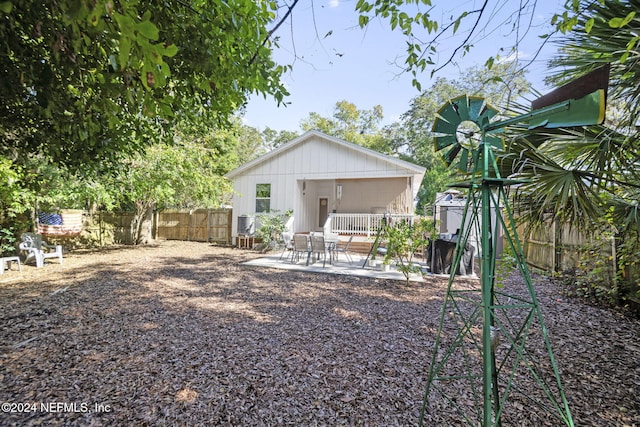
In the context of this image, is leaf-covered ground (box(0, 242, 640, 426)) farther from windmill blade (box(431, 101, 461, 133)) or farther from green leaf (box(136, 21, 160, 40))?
green leaf (box(136, 21, 160, 40))

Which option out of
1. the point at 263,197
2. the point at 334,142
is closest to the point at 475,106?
the point at 334,142

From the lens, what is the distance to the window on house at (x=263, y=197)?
547 inches

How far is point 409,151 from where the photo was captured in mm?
28125

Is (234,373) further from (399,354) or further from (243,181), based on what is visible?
(243,181)

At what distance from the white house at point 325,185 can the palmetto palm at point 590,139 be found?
27.6 feet

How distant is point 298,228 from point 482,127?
12.0 m

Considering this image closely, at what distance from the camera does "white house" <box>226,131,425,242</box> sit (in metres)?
12.2

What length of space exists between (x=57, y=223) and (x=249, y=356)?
9.67 metres

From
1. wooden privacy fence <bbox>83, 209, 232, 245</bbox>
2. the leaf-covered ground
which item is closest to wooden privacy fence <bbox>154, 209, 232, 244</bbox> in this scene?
wooden privacy fence <bbox>83, 209, 232, 245</bbox>

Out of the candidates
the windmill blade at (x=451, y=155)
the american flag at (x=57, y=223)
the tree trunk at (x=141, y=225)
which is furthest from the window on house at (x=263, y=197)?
the windmill blade at (x=451, y=155)

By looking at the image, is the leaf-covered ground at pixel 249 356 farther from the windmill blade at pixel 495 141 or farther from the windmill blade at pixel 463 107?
the windmill blade at pixel 463 107

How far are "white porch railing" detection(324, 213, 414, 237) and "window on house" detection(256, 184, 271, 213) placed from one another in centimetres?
324

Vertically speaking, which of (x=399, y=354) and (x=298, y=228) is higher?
(x=298, y=228)

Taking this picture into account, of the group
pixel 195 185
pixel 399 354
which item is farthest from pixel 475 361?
pixel 195 185
